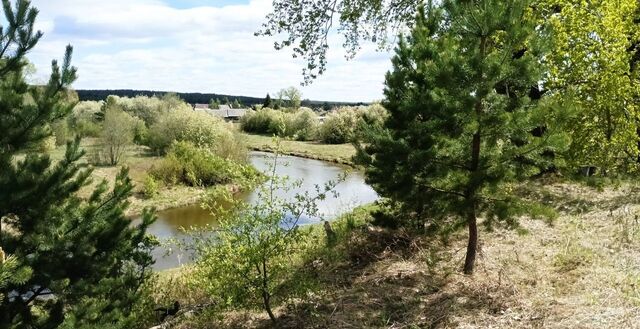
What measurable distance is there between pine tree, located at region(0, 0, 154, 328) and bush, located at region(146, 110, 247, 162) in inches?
987

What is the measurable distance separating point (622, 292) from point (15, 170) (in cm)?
643

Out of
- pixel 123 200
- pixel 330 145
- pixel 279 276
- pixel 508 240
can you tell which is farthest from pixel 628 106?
pixel 330 145

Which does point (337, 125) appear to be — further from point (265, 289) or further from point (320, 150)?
point (265, 289)

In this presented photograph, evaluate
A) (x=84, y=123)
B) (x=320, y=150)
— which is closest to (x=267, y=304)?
(x=84, y=123)

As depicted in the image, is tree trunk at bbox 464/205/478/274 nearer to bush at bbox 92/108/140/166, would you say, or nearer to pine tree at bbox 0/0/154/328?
pine tree at bbox 0/0/154/328

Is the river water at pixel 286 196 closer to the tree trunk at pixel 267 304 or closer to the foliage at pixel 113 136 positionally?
the tree trunk at pixel 267 304

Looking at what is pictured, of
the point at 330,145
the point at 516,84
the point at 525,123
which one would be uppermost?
the point at 516,84

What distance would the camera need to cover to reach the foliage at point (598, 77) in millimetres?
8664

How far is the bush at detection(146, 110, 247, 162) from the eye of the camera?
31405 millimetres

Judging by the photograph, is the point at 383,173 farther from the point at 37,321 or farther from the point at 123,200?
the point at 37,321

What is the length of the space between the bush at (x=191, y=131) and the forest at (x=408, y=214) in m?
22.4

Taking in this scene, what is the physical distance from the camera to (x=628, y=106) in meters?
8.97

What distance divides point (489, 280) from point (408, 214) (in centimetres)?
217

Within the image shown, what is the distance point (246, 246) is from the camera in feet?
19.4
